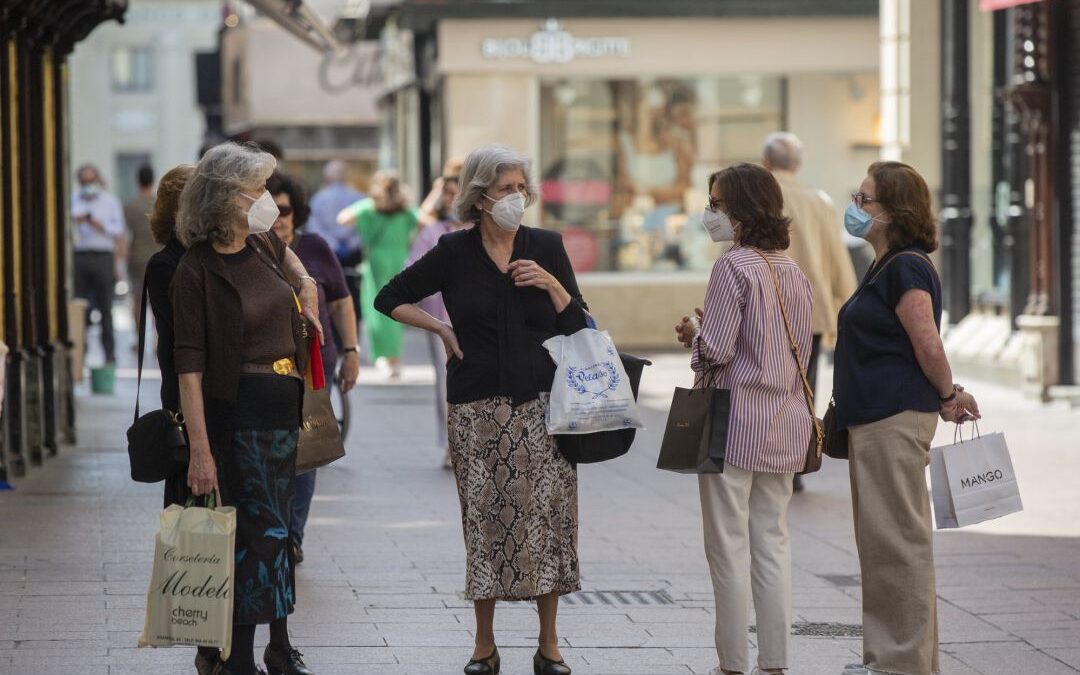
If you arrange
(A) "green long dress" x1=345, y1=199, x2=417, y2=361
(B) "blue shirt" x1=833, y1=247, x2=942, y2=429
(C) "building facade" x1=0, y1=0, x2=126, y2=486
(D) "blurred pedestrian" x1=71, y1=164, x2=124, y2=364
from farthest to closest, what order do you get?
(D) "blurred pedestrian" x1=71, y1=164, x2=124, y2=364
(A) "green long dress" x1=345, y1=199, x2=417, y2=361
(C) "building facade" x1=0, y1=0, x2=126, y2=486
(B) "blue shirt" x1=833, y1=247, x2=942, y2=429

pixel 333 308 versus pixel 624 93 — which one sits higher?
pixel 624 93

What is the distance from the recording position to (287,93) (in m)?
39.3

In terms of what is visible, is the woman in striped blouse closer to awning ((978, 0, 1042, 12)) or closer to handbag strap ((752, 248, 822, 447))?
handbag strap ((752, 248, 822, 447))

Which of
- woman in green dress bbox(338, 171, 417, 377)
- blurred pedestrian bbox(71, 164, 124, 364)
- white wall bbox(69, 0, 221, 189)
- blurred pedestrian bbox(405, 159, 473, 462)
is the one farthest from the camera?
white wall bbox(69, 0, 221, 189)

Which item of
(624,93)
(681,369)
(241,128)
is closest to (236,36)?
(241,128)

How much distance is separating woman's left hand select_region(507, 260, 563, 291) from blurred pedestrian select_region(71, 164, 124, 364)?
1317 cm

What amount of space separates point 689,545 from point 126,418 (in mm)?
6535

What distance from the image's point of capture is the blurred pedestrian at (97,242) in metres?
19.0

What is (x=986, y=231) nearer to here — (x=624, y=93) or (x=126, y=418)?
(x=624, y=93)

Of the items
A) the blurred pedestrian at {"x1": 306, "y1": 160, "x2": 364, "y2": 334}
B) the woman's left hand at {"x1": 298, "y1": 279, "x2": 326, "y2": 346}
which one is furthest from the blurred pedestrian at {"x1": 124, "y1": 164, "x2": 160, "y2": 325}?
the woman's left hand at {"x1": 298, "y1": 279, "x2": 326, "y2": 346}

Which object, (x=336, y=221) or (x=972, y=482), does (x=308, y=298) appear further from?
(x=336, y=221)

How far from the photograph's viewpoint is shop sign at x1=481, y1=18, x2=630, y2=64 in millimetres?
20984

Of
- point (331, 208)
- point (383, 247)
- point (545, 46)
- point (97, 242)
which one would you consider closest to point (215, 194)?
point (383, 247)

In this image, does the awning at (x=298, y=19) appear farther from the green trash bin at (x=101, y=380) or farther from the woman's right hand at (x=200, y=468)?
the woman's right hand at (x=200, y=468)
